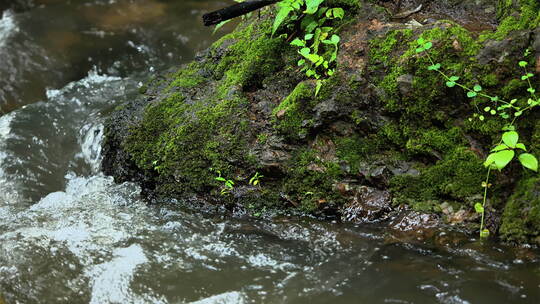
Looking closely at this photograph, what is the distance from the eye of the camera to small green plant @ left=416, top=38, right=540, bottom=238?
2998 mm

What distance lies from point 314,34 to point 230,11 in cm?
80

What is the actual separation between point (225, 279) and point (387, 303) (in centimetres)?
110

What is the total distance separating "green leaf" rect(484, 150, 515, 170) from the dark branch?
7.74 ft

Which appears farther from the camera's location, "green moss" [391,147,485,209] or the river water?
"green moss" [391,147,485,209]

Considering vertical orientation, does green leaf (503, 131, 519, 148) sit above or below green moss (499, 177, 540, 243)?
above

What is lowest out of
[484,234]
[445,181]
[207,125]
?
[484,234]

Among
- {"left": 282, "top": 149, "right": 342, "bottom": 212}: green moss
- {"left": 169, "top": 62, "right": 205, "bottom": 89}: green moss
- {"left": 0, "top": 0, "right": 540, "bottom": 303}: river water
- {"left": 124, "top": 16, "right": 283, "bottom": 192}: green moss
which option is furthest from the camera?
{"left": 169, "top": 62, "right": 205, "bottom": 89}: green moss

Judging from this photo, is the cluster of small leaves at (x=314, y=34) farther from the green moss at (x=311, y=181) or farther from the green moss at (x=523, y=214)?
the green moss at (x=523, y=214)

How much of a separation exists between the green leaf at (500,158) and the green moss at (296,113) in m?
1.43

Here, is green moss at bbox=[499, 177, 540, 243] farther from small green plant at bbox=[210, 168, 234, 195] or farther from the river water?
small green plant at bbox=[210, 168, 234, 195]

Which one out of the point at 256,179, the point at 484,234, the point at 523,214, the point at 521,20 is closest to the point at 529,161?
the point at 523,214

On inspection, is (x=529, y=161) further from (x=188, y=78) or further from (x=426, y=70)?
(x=188, y=78)

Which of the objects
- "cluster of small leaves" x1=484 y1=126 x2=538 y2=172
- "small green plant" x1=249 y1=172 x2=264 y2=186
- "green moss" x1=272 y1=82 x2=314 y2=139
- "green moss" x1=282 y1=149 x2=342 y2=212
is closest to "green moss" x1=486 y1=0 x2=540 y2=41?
"cluster of small leaves" x1=484 y1=126 x2=538 y2=172

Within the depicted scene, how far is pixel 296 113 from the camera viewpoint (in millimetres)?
3898
